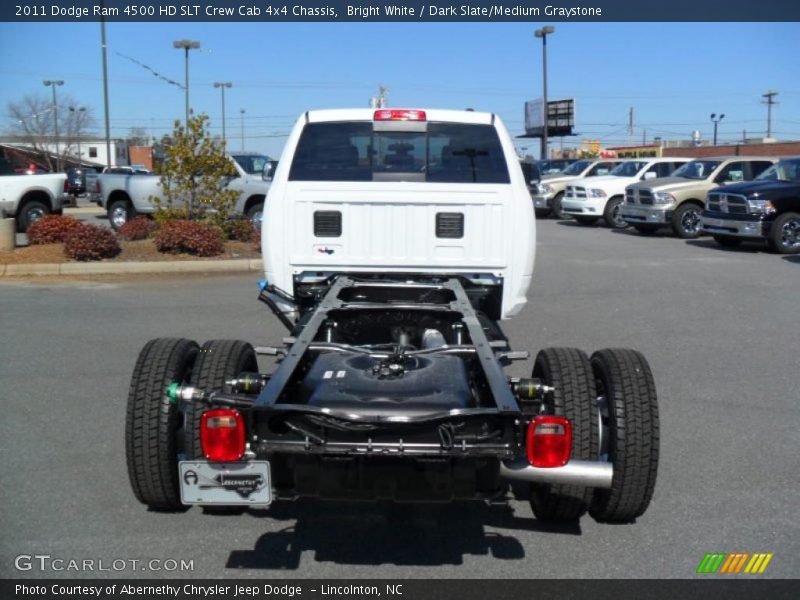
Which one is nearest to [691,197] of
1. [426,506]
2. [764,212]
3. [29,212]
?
[764,212]

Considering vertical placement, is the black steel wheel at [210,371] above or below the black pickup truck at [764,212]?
Result: below

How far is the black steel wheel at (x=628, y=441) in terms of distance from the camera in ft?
12.5

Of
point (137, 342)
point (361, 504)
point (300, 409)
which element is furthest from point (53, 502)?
point (137, 342)

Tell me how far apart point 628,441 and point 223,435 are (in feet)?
5.69

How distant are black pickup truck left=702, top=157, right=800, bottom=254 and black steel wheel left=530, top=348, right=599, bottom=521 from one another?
13124 millimetres

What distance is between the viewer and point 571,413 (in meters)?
3.86

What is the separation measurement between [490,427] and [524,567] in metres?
0.86

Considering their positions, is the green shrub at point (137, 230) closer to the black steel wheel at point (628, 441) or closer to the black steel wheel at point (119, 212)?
the black steel wheel at point (119, 212)

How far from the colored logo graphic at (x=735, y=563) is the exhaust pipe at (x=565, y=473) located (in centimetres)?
84

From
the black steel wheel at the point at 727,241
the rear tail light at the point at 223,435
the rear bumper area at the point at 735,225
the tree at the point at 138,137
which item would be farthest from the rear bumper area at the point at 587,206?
the tree at the point at 138,137

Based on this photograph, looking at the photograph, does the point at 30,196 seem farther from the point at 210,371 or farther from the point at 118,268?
the point at 210,371

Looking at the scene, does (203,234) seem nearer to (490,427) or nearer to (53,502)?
(53,502)

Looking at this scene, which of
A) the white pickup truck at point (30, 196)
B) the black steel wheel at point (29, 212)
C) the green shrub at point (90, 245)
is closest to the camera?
the green shrub at point (90, 245)
